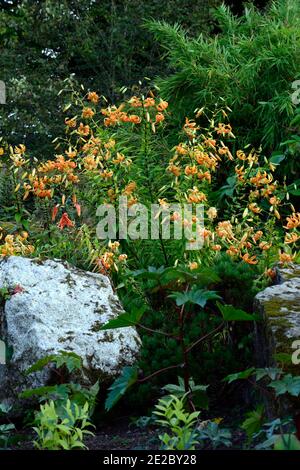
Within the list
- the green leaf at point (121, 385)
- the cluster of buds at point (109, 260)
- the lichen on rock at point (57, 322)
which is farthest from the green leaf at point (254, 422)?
the cluster of buds at point (109, 260)

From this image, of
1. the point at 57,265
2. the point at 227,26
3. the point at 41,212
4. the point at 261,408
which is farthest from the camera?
the point at 227,26

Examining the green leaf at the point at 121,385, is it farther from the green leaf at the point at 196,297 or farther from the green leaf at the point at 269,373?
the green leaf at the point at 269,373

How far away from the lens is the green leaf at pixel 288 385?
3.15m

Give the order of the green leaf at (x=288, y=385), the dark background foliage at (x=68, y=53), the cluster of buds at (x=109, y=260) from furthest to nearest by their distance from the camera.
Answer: the dark background foliage at (x=68, y=53)
the cluster of buds at (x=109, y=260)
the green leaf at (x=288, y=385)

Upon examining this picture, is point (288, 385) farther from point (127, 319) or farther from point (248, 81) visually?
point (248, 81)

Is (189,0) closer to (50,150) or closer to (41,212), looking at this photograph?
(50,150)

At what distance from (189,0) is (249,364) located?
9.90 meters

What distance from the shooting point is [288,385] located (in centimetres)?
321

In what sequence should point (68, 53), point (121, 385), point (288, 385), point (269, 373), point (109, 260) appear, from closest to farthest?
point (288, 385)
point (269, 373)
point (121, 385)
point (109, 260)
point (68, 53)

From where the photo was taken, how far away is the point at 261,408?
134 inches

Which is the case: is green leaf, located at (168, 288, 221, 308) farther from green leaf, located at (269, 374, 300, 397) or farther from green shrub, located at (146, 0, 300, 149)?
green shrub, located at (146, 0, 300, 149)

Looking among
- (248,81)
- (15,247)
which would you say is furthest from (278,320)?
(248,81)
